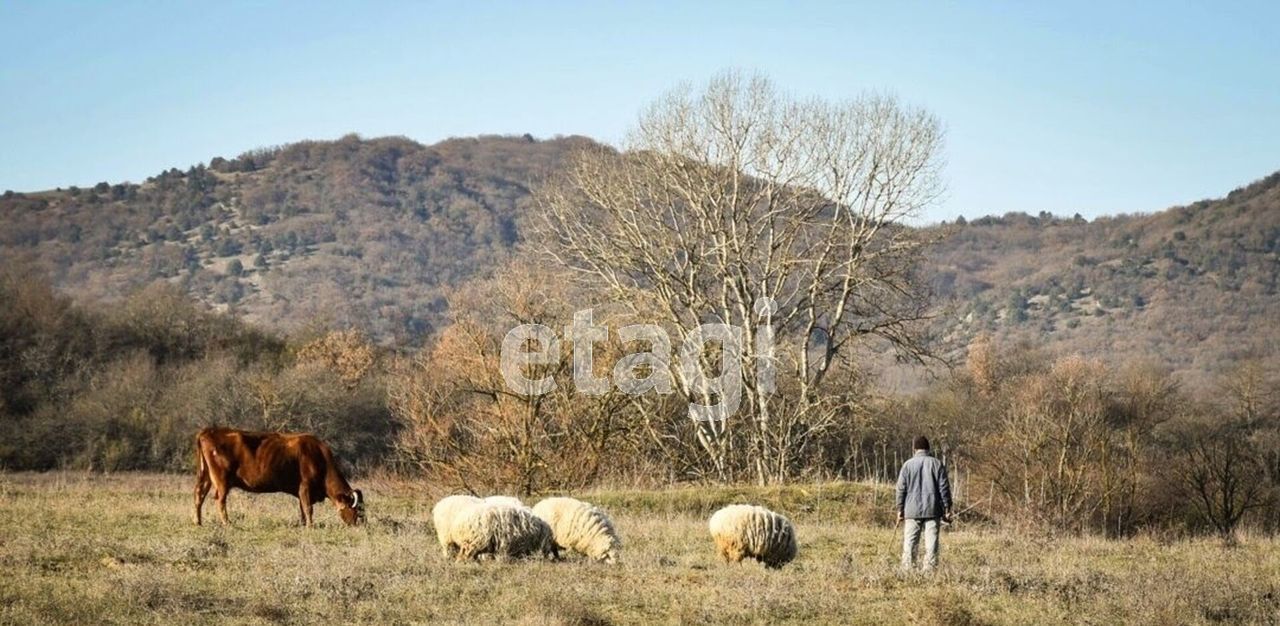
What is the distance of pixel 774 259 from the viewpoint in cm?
3819

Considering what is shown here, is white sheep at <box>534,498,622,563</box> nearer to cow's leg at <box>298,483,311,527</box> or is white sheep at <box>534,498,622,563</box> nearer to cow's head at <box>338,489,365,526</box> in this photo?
cow's head at <box>338,489,365,526</box>

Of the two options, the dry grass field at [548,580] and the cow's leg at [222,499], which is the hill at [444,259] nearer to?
the cow's leg at [222,499]

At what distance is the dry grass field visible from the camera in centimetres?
1302

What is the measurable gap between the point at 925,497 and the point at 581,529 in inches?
165

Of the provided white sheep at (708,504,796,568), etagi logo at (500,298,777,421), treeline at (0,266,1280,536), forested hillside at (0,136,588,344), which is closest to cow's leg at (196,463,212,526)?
white sheep at (708,504,796,568)

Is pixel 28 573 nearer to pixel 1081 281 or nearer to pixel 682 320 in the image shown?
pixel 682 320

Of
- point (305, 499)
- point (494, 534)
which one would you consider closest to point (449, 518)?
point (494, 534)

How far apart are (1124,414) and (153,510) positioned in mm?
49332

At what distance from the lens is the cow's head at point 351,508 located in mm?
20719

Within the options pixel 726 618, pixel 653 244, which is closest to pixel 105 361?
pixel 653 244

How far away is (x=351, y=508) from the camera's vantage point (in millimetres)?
20859

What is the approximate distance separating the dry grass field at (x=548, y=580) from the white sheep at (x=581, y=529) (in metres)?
0.36

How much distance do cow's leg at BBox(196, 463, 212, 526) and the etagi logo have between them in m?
11.3

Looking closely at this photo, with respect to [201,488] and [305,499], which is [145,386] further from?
[305,499]
